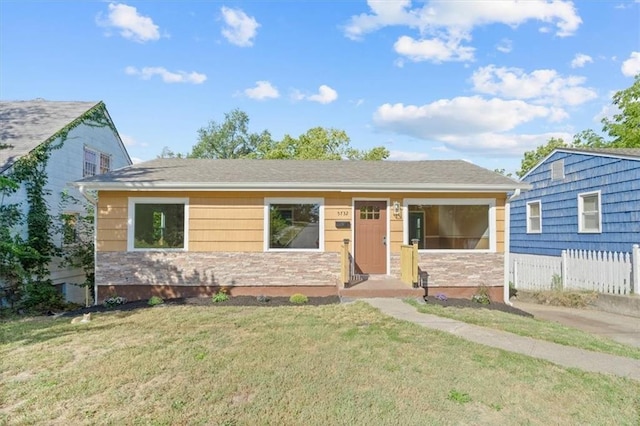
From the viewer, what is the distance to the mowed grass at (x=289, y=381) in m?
3.17

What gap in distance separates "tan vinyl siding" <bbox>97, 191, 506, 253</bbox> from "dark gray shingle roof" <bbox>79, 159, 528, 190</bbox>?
353mm

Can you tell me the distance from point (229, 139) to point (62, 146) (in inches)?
1156

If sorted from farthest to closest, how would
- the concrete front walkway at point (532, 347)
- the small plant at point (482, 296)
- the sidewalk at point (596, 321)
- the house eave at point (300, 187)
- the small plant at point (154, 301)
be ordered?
the small plant at point (482, 296) → the house eave at point (300, 187) → the small plant at point (154, 301) → the sidewalk at point (596, 321) → the concrete front walkway at point (532, 347)

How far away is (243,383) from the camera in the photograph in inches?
148

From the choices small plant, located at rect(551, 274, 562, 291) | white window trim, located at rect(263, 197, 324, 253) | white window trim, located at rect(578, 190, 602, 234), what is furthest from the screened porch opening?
white window trim, located at rect(578, 190, 602, 234)

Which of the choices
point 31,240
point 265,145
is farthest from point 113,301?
point 265,145

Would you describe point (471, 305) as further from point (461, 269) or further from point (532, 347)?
point (532, 347)

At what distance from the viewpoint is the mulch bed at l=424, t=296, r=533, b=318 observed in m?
7.87

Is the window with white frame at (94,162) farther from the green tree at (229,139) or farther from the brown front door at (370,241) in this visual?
the green tree at (229,139)

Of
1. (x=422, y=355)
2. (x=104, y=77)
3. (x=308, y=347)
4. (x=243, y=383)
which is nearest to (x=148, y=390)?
Answer: (x=243, y=383)

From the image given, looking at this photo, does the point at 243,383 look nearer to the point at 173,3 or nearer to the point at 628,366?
the point at 628,366

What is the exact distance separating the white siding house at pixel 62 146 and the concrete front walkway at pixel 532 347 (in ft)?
31.2

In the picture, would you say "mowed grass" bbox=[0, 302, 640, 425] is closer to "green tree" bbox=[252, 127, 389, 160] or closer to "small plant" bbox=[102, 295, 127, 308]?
"small plant" bbox=[102, 295, 127, 308]

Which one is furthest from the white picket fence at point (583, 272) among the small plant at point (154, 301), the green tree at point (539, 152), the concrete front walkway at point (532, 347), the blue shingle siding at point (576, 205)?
the green tree at point (539, 152)
